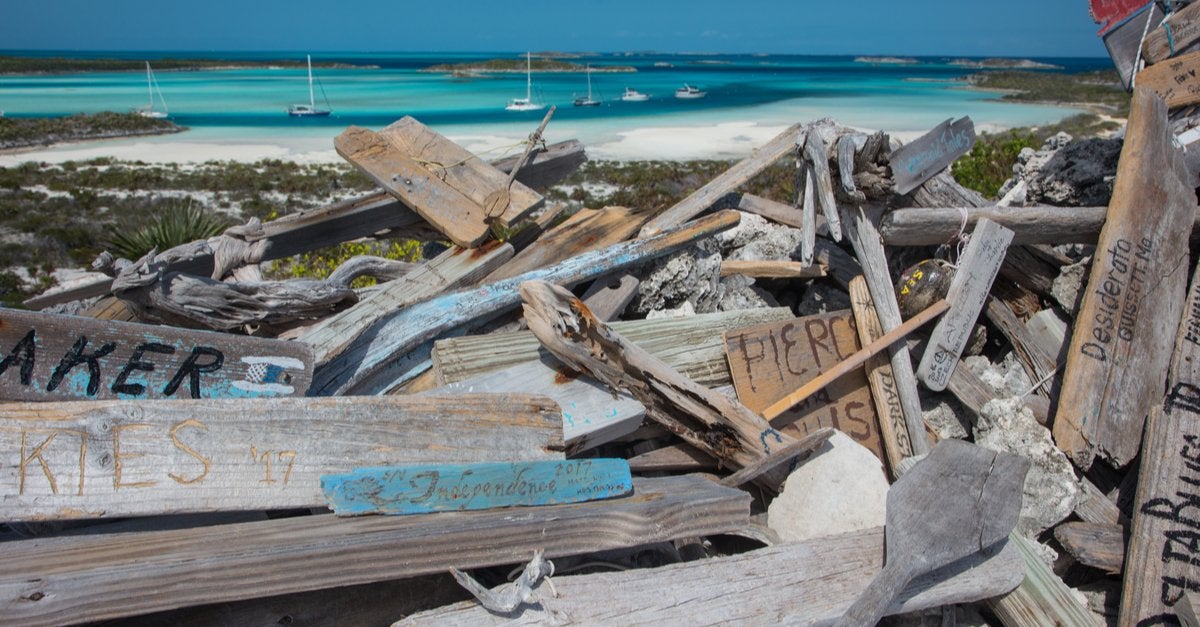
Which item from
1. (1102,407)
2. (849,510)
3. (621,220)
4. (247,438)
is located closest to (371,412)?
(247,438)

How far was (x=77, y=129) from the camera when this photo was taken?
145ft

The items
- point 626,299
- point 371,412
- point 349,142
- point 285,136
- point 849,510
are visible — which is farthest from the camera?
point 285,136

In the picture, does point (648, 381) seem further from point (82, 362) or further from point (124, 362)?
point (82, 362)

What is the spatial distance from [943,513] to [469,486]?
1803 millimetres

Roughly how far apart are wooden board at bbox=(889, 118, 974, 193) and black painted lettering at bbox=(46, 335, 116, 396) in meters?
3.70

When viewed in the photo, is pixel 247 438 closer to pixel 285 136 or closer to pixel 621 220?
pixel 621 220

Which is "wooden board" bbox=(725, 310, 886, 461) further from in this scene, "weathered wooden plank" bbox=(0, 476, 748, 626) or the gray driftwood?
"weathered wooden plank" bbox=(0, 476, 748, 626)

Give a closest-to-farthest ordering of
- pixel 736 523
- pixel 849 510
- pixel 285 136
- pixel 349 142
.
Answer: pixel 736 523
pixel 849 510
pixel 349 142
pixel 285 136

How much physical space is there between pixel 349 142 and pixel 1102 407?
4478 mm

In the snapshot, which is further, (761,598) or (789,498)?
(789,498)

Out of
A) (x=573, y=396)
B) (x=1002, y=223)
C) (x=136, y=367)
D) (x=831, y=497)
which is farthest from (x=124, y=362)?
(x=1002, y=223)

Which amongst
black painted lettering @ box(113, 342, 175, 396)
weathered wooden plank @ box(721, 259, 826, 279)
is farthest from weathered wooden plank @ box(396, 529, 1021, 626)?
weathered wooden plank @ box(721, 259, 826, 279)

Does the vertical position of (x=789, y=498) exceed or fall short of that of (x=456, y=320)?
it falls short

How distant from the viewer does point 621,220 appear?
4.82 metres
